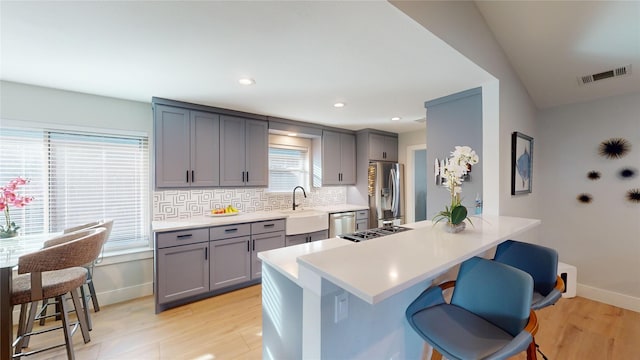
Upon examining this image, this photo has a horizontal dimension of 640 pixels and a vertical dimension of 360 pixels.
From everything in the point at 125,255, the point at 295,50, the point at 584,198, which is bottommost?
the point at 125,255

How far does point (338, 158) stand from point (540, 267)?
3.19 m

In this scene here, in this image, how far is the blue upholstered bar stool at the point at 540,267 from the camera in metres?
1.45

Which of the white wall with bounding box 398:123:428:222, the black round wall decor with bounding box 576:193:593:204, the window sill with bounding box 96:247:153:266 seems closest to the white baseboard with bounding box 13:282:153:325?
the window sill with bounding box 96:247:153:266

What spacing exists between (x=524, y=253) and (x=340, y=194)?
10.9 ft

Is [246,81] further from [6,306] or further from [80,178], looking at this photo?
[6,306]

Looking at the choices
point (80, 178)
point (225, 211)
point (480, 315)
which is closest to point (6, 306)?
point (80, 178)

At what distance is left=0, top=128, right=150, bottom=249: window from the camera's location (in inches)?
Answer: 96.0

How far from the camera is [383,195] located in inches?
Answer: 175

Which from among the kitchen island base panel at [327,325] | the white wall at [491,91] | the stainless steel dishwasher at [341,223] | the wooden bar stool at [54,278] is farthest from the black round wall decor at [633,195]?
the wooden bar stool at [54,278]

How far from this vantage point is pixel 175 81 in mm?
2316

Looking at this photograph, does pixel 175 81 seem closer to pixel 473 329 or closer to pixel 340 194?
pixel 473 329

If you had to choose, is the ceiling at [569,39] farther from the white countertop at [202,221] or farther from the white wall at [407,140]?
the white countertop at [202,221]

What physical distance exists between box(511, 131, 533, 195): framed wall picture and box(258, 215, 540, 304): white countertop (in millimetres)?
957

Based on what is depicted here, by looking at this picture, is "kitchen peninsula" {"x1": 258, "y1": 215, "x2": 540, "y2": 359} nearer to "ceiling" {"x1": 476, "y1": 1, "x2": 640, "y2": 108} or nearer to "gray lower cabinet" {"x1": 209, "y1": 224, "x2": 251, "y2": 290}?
"gray lower cabinet" {"x1": 209, "y1": 224, "x2": 251, "y2": 290}
